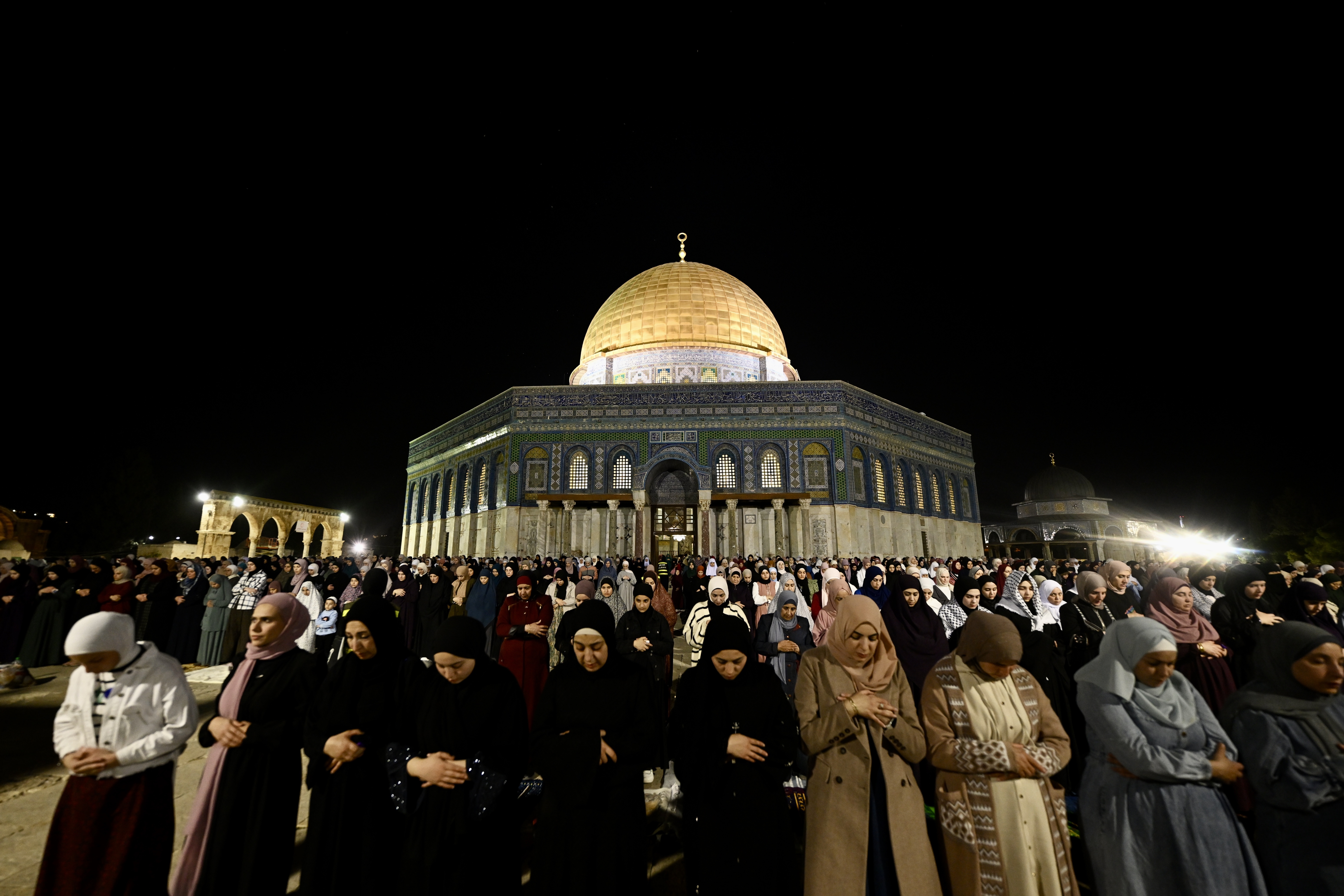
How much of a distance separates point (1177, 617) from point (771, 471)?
60.6 feet

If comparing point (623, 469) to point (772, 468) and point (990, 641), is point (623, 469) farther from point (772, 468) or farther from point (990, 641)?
point (990, 641)

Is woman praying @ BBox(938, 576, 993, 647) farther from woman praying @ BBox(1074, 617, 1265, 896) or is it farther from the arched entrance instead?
the arched entrance

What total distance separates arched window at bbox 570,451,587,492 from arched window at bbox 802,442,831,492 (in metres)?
8.42

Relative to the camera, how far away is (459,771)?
247 cm

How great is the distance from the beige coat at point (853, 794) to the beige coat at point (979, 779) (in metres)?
0.11

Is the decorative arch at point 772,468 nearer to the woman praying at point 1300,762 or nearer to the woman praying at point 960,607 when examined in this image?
the woman praying at point 960,607

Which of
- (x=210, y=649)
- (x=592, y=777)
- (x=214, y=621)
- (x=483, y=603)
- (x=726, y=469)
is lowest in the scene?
(x=210, y=649)

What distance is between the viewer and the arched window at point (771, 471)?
2252cm

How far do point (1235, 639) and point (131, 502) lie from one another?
129 ft

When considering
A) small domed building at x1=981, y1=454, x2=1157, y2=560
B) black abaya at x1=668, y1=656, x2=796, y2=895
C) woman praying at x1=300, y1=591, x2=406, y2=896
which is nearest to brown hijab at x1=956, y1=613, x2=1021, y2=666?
black abaya at x1=668, y1=656, x2=796, y2=895

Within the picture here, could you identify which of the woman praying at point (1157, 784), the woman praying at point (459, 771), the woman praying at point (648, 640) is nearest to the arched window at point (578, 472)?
the woman praying at point (648, 640)

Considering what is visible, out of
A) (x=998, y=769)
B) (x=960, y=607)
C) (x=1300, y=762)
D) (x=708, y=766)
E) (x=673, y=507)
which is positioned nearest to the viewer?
(x=1300, y=762)

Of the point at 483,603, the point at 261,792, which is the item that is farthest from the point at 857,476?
the point at 261,792

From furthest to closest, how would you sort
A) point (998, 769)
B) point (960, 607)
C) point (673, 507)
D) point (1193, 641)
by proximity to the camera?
point (673, 507), point (960, 607), point (1193, 641), point (998, 769)
